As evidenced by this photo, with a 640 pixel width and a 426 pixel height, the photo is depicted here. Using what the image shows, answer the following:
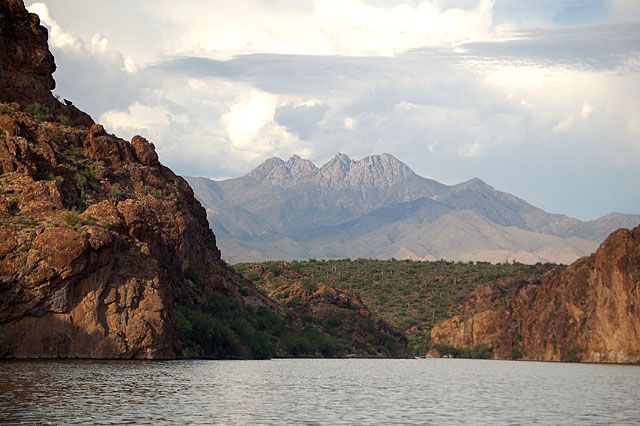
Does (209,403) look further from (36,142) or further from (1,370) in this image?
(36,142)

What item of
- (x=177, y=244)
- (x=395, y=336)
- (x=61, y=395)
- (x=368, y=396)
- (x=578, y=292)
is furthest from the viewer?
(x=395, y=336)

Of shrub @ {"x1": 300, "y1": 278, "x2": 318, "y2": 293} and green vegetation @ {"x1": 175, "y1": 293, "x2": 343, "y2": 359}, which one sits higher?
shrub @ {"x1": 300, "y1": 278, "x2": 318, "y2": 293}

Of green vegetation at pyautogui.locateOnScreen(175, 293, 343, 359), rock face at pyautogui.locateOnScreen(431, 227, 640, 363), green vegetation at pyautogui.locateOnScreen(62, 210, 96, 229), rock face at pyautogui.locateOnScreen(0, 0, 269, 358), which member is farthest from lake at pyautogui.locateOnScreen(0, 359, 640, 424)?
rock face at pyautogui.locateOnScreen(431, 227, 640, 363)

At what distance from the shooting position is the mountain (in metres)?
80.2

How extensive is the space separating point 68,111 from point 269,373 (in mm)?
49180

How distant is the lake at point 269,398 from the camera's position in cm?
4556

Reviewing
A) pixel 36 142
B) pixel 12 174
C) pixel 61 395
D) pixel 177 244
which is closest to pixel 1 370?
pixel 61 395

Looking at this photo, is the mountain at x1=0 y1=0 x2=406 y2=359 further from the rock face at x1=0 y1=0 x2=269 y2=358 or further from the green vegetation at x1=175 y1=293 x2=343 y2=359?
the green vegetation at x1=175 y1=293 x2=343 y2=359

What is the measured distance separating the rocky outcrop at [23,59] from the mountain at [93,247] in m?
0.12

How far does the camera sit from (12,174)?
91375 millimetres

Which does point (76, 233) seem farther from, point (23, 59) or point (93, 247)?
point (23, 59)

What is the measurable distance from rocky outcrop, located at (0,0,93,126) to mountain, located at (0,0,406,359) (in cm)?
12

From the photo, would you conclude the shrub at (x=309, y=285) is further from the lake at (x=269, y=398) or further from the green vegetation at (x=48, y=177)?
the lake at (x=269, y=398)

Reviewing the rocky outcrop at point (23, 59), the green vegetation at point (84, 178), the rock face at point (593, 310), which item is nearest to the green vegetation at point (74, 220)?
the green vegetation at point (84, 178)
